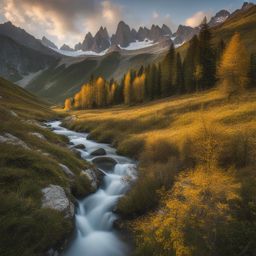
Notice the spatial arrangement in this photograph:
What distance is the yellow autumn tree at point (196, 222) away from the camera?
9.05 metres

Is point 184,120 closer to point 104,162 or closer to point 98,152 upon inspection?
point 98,152

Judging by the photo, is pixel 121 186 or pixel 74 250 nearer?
pixel 74 250

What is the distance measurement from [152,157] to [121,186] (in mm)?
5791

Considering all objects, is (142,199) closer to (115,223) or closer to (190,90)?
Result: (115,223)

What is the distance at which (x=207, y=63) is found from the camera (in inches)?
2366

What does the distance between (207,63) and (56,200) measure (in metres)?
57.3

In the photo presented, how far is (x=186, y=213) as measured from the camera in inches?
414

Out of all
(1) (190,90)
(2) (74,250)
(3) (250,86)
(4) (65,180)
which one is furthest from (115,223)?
(1) (190,90)

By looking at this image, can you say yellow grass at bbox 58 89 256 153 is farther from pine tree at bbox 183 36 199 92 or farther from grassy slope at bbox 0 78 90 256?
pine tree at bbox 183 36 199 92

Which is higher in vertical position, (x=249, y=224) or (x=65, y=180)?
(x=65, y=180)

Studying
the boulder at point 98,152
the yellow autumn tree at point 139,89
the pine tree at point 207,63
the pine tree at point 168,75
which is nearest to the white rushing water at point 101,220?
the boulder at point 98,152

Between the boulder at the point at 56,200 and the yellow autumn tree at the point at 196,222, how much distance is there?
422 cm

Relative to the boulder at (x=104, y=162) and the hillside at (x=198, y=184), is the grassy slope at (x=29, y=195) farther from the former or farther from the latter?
the boulder at (x=104, y=162)

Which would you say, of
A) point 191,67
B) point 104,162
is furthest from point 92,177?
point 191,67
